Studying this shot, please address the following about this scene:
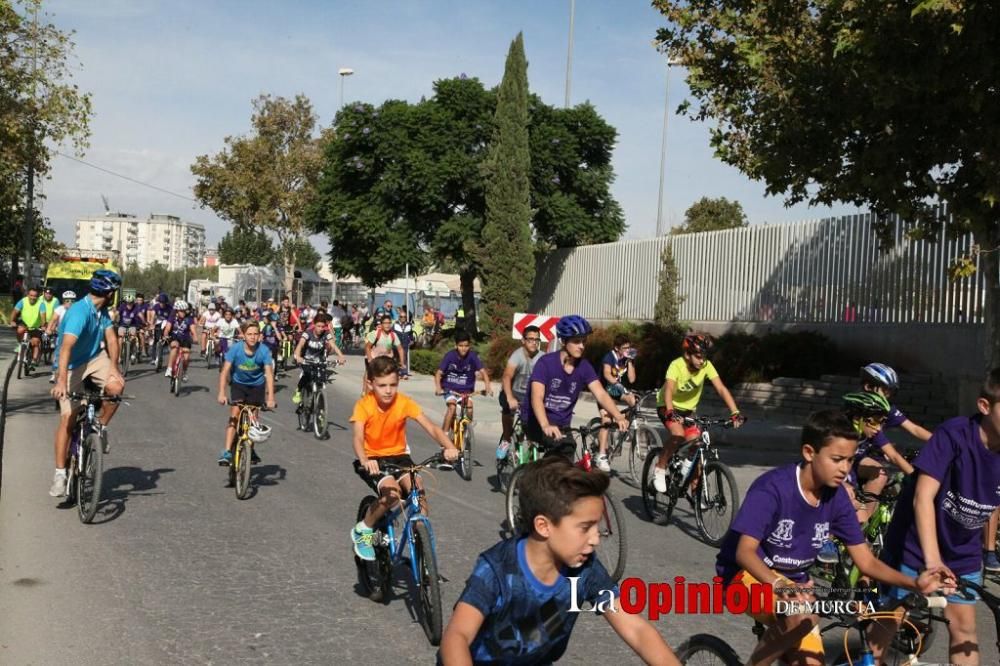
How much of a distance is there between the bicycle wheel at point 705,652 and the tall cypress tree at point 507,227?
92.4 ft

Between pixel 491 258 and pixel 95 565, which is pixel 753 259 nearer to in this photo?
pixel 491 258

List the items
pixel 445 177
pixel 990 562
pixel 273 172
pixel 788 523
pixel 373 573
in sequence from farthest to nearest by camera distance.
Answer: pixel 273 172, pixel 445 177, pixel 990 562, pixel 373 573, pixel 788 523

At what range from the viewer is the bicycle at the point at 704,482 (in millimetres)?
8812

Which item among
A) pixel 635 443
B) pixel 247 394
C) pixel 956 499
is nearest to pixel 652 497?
pixel 635 443

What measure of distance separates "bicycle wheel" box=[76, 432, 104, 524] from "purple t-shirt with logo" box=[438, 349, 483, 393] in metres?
5.00

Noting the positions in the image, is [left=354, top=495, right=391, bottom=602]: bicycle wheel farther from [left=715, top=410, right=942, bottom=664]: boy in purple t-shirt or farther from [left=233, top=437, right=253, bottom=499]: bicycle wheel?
[left=233, top=437, right=253, bottom=499]: bicycle wheel

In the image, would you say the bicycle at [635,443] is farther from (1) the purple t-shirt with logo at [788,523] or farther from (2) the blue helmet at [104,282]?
(1) the purple t-shirt with logo at [788,523]

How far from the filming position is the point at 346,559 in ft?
25.8

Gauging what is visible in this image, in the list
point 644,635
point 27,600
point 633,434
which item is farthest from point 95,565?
point 633,434

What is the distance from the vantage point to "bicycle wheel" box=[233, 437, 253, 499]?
10164 millimetres

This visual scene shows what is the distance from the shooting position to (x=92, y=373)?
920 cm

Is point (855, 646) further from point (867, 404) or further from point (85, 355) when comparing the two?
point (85, 355)

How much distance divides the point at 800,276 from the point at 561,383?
15.5m

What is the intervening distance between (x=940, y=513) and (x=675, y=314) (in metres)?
22.4
